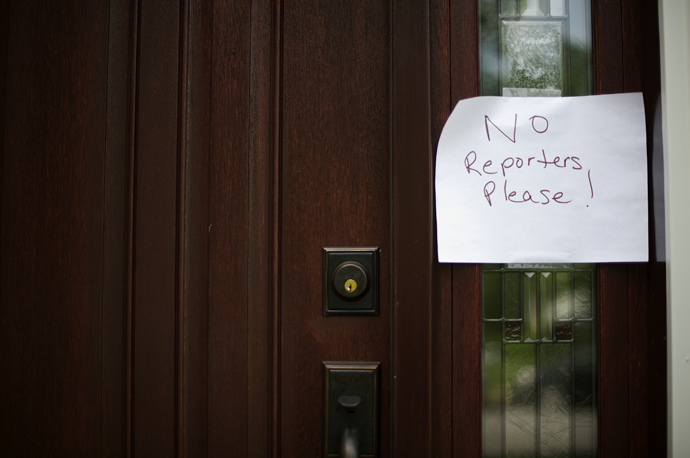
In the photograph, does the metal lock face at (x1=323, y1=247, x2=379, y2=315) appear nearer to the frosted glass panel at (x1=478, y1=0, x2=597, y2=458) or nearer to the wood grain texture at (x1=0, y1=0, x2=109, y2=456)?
the frosted glass panel at (x1=478, y1=0, x2=597, y2=458)

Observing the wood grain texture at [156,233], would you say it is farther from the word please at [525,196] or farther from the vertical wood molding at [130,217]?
the word please at [525,196]

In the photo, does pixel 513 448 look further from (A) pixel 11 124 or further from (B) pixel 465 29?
(A) pixel 11 124

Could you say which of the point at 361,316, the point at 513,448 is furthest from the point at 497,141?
the point at 513,448

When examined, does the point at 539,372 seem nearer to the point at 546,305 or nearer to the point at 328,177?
the point at 546,305

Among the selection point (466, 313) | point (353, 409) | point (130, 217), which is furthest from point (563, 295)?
point (130, 217)

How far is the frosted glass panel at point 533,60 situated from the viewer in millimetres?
583

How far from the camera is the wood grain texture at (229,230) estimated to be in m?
0.58

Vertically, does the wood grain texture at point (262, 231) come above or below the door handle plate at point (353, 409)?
above

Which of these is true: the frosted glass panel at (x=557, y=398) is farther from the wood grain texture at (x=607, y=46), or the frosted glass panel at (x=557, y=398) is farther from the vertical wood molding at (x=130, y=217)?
the vertical wood molding at (x=130, y=217)

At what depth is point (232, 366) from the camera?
1.90 ft

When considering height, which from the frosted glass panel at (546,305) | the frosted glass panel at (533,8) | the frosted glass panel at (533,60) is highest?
the frosted glass panel at (533,8)

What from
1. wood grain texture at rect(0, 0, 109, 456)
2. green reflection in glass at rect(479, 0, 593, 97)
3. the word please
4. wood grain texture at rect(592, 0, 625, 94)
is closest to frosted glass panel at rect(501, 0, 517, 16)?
green reflection in glass at rect(479, 0, 593, 97)

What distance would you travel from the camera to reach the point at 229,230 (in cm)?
58

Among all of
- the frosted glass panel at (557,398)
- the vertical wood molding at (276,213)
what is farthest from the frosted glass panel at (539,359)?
the vertical wood molding at (276,213)
